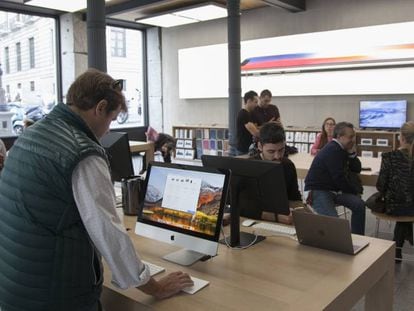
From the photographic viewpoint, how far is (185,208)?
1.85 metres

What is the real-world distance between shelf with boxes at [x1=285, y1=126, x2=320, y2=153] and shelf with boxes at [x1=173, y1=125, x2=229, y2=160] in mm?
1521

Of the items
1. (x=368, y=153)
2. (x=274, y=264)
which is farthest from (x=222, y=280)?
(x=368, y=153)

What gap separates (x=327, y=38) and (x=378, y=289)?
20.3ft

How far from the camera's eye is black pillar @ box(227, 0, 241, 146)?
704 cm

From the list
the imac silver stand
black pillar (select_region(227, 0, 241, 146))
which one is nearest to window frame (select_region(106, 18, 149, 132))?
black pillar (select_region(227, 0, 241, 146))

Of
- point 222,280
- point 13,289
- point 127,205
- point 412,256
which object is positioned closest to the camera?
point 13,289

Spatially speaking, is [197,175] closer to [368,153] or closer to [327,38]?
[368,153]

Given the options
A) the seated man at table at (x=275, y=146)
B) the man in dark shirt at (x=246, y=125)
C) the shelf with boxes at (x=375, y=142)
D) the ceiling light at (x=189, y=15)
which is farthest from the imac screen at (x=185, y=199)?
the ceiling light at (x=189, y=15)

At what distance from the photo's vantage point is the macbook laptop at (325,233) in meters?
1.86

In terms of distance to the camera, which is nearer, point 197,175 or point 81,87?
point 81,87

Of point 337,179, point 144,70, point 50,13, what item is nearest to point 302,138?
point 337,179

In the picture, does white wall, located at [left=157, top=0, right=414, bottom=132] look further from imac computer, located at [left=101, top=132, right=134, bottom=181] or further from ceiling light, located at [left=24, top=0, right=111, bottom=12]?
imac computer, located at [left=101, top=132, right=134, bottom=181]

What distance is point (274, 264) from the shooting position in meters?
1.80

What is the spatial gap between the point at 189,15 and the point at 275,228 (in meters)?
6.59
